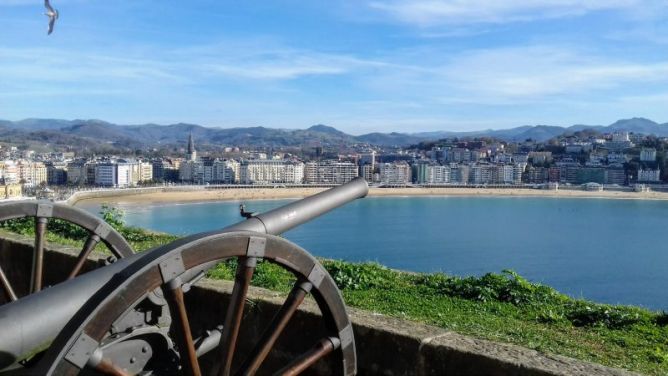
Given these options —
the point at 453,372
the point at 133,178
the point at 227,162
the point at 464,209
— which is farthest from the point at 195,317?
the point at 227,162

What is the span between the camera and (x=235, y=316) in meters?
2.69

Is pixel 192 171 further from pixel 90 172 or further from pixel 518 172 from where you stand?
pixel 518 172

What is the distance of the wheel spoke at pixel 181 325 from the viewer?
252 cm

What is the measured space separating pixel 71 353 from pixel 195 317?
190 cm

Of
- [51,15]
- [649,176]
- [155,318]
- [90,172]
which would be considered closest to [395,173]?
[649,176]

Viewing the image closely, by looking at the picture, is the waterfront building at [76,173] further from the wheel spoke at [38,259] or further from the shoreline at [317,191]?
the wheel spoke at [38,259]

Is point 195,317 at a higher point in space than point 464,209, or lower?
higher

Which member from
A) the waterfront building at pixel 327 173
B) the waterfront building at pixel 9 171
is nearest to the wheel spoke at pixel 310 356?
the waterfront building at pixel 9 171

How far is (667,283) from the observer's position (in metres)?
35.3

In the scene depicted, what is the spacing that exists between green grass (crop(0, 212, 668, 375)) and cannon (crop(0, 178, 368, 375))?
108 cm

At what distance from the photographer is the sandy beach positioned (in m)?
92.8

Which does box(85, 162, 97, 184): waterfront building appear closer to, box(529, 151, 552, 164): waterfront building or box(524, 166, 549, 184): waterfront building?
box(524, 166, 549, 184): waterfront building

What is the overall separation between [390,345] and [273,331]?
688 mm

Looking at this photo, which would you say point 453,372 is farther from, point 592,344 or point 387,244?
point 387,244
